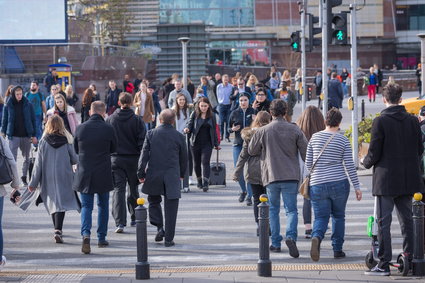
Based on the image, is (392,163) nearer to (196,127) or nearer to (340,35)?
(196,127)

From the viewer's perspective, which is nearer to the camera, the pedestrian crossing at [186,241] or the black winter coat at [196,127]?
the pedestrian crossing at [186,241]

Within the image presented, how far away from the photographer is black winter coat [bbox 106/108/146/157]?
14.3 m

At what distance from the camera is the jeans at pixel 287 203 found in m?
11.9

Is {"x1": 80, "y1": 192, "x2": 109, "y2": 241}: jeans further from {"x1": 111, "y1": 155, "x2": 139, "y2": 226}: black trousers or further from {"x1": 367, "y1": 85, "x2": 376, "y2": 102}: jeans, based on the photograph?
{"x1": 367, "y1": 85, "x2": 376, "y2": 102}: jeans

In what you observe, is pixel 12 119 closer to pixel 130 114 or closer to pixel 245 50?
pixel 130 114

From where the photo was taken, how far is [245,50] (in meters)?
77.5

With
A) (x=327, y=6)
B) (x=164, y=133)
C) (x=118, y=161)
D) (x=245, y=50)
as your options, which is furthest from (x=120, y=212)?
(x=245, y=50)

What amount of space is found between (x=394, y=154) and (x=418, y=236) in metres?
0.86

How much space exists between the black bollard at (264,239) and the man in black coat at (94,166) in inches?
117

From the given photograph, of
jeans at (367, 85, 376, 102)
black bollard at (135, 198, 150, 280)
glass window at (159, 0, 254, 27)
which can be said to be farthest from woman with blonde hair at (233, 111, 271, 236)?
glass window at (159, 0, 254, 27)

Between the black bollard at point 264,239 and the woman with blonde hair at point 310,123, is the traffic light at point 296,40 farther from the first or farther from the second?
the black bollard at point 264,239

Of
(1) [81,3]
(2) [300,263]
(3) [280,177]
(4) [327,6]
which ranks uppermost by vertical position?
(1) [81,3]

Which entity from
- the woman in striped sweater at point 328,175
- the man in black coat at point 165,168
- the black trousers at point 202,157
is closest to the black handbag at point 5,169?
the man in black coat at point 165,168

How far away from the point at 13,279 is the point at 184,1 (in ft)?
232
